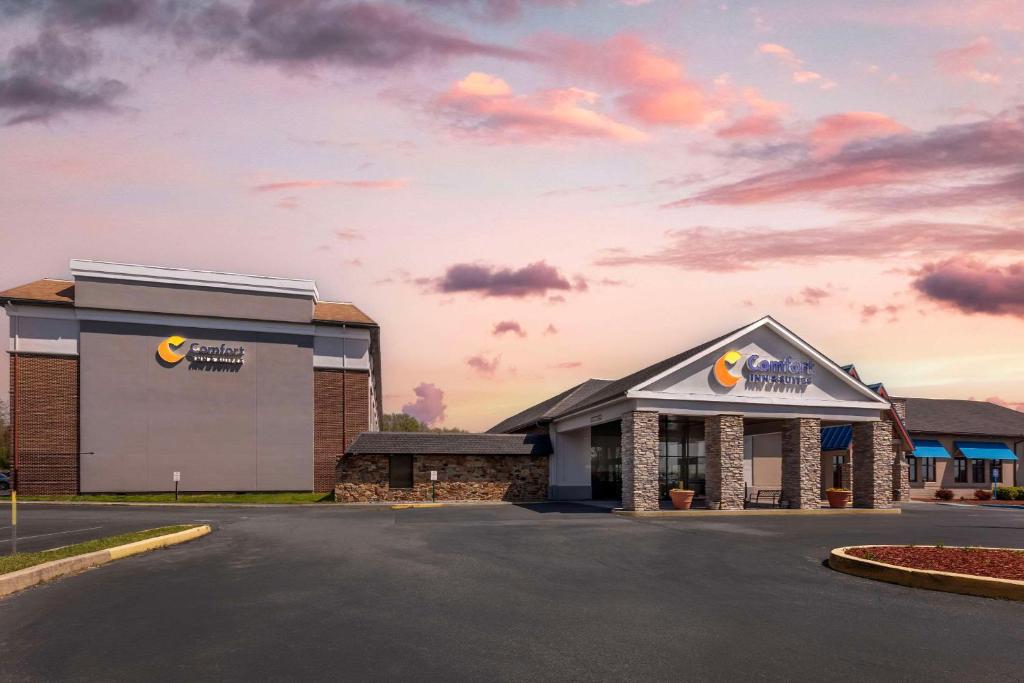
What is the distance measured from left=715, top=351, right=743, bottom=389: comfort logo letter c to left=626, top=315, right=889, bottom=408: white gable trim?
0.45m

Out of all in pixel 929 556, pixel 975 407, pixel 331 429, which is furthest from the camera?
pixel 975 407

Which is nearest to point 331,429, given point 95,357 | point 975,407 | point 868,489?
point 95,357

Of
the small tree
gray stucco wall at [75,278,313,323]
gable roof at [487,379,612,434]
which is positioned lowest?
the small tree

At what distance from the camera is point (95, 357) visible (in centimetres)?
4131

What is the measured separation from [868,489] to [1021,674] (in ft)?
97.1

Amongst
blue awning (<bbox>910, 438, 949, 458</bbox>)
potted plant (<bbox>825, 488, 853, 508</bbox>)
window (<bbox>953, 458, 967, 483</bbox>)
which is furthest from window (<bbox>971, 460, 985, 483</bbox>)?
potted plant (<bbox>825, 488, 853, 508</bbox>)

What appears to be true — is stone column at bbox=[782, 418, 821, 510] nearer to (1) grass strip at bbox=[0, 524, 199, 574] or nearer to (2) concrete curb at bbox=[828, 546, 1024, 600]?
(2) concrete curb at bbox=[828, 546, 1024, 600]

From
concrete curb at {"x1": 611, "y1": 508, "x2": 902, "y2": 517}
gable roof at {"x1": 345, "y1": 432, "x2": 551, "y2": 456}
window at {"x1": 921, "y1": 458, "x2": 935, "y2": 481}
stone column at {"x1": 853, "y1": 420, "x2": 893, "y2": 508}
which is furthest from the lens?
window at {"x1": 921, "y1": 458, "x2": 935, "y2": 481}

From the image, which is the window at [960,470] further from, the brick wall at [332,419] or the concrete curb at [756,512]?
the brick wall at [332,419]

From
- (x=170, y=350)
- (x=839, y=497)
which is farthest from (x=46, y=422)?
(x=839, y=497)

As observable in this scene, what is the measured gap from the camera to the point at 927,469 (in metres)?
48.9

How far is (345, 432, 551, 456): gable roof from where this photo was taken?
1574 inches

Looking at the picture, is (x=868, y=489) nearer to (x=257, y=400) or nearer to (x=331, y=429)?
(x=331, y=429)

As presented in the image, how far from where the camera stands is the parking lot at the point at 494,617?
7949 mm
